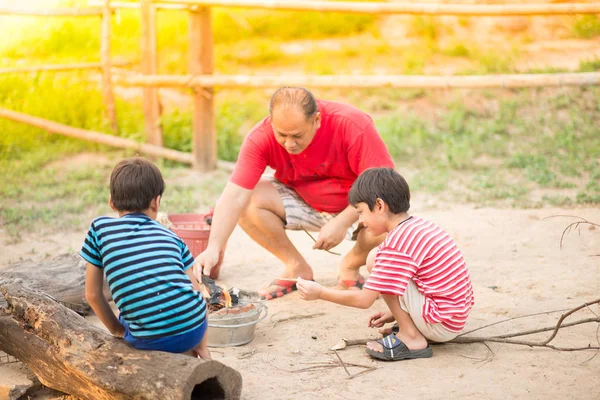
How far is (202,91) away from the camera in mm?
6750

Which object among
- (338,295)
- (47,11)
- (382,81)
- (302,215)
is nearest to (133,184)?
(338,295)

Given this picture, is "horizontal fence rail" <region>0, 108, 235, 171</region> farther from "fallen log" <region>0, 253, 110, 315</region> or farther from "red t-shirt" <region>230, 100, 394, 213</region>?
"fallen log" <region>0, 253, 110, 315</region>

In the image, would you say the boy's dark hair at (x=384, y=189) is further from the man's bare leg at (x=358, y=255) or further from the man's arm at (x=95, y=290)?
the man's arm at (x=95, y=290)

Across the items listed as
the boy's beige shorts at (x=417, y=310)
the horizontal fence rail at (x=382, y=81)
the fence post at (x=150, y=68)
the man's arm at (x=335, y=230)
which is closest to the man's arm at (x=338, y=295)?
the boy's beige shorts at (x=417, y=310)

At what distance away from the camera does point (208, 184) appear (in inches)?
259

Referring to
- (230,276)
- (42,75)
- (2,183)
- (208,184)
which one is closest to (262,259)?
(230,276)

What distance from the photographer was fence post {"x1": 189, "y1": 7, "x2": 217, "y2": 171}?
675 cm

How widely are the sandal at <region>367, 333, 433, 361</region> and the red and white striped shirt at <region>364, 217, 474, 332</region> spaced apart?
0.51 feet

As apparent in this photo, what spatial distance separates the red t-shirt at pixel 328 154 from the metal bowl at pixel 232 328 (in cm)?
82

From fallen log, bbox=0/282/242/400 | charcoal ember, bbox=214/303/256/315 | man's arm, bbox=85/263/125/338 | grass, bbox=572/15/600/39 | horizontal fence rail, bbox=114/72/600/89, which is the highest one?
grass, bbox=572/15/600/39

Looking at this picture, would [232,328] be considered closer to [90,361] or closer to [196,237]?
[90,361]

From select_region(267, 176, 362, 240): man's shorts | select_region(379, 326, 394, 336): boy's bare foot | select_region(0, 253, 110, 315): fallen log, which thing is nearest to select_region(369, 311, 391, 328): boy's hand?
select_region(379, 326, 394, 336): boy's bare foot

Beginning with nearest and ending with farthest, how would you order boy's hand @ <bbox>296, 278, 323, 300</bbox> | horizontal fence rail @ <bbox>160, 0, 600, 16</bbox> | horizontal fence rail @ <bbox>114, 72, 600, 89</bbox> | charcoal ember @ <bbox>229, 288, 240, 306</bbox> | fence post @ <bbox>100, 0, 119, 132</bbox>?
boy's hand @ <bbox>296, 278, 323, 300</bbox>, charcoal ember @ <bbox>229, 288, 240, 306</bbox>, horizontal fence rail @ <bbox>114, 72, 600, 89</bbox>, horizontal fence rail @ <bbox>160, 0, 600, 16</bbox>, fence post @ <bbox>100, 0, 119, 132</bbox>

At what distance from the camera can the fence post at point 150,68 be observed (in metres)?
6.87
